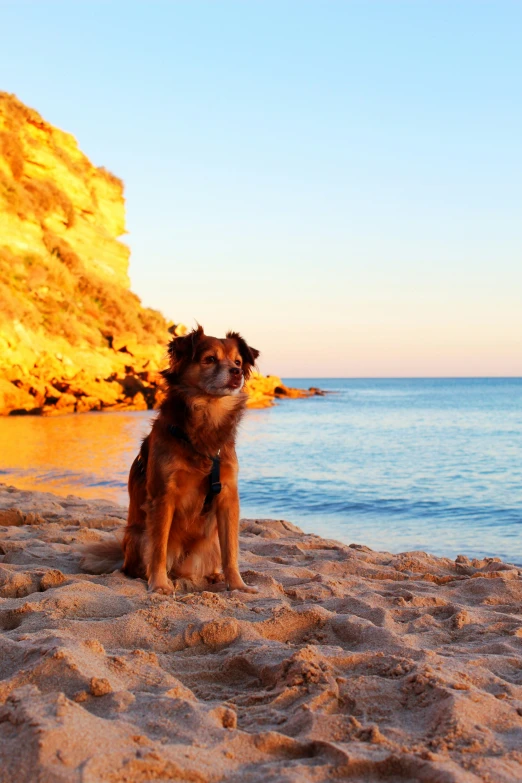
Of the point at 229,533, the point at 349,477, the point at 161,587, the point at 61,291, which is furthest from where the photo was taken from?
the point at 61,291

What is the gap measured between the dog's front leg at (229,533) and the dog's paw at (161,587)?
382 mm

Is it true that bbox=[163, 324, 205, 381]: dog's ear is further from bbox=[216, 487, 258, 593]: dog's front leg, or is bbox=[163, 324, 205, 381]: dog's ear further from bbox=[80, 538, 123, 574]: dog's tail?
bbox=[80, 538, 123, 574]: dog's tail

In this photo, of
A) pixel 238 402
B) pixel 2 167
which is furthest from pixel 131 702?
pixel 2 167

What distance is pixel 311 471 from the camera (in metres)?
15.3

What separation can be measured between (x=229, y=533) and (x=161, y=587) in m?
0.56

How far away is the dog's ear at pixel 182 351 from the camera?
4.65 m

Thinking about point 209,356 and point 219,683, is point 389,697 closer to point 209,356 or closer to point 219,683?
point 219,683

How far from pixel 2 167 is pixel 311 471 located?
82.2ft

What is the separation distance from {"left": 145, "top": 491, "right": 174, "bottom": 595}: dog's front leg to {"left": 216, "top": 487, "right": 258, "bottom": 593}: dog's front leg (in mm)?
337

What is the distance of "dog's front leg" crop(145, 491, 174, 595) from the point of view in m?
4.33

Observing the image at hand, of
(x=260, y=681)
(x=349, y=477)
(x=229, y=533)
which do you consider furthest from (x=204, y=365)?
(x=349, y=477)

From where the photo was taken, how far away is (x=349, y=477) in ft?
48.0

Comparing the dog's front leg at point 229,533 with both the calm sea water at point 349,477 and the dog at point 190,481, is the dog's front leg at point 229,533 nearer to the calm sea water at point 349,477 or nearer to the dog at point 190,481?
the dog at point 190,481

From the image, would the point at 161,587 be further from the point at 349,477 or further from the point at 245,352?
the point at 349,477
